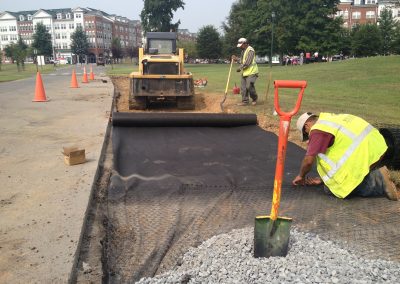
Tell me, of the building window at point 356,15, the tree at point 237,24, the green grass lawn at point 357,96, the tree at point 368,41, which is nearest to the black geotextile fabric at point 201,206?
the green grass lawn at point 357,96

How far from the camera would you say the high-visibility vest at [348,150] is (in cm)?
359

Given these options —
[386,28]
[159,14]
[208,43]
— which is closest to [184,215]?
[159,14]

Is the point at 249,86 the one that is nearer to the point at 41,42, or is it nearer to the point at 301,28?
the point at 301,28

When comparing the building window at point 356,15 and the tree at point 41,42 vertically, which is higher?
the building window at point 356,15

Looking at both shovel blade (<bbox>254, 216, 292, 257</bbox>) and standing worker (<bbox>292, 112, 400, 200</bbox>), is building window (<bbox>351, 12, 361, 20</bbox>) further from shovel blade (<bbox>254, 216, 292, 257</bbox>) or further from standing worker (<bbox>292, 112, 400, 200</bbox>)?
shovel blade (<bbox>254, 216, 292, 257</bbox>)

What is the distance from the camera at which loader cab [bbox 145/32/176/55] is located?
40.1 ft

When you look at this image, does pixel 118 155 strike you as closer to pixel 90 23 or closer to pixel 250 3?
pixel 250 3

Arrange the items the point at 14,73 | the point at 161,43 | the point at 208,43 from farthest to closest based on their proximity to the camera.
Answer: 1. the point at 208,43
2. the point at 14,73
3. the point at 161,43

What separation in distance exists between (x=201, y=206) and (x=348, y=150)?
1517mm

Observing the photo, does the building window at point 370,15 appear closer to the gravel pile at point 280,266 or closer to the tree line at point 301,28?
the tree line at point 301,28

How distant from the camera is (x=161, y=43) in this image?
1233 cm

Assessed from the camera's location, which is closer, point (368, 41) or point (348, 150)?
point (348, 150)

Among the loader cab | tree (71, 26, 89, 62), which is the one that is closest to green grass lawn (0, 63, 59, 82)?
the loader cab

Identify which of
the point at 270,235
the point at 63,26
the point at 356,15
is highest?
the point at 63,26
